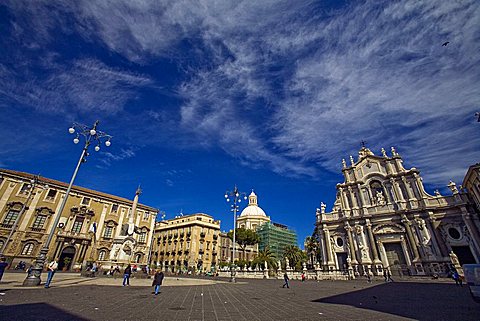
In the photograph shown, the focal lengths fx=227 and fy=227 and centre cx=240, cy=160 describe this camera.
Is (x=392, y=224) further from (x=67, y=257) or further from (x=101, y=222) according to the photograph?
(x=67, y=257)

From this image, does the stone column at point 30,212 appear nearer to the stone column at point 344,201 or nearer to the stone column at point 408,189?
the stone column at point 344,201

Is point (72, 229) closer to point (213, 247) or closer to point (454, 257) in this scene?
point (213, 247)

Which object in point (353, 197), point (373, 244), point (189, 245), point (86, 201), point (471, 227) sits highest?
point (353, 197)

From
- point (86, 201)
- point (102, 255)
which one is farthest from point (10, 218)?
point (102, 255)

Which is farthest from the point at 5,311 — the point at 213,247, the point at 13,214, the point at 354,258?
the point at 213,247

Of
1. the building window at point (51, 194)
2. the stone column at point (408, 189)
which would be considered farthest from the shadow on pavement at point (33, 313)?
the stone column at point (408, 189)

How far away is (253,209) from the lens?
3364 inches

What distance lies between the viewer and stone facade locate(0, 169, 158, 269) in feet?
98.8

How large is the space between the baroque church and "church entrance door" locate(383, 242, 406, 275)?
115mm

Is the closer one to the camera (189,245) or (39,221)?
(39,221)

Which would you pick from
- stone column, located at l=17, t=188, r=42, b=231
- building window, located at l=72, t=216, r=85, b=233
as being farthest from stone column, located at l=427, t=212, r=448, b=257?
stone column, located at l=17, t=188, r=42, b=231

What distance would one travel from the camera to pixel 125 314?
6.13 meters

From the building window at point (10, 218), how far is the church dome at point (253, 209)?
210ft

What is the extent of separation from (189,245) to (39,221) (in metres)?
29.3
